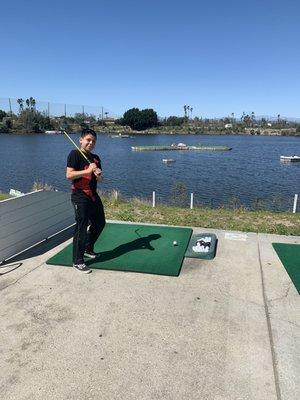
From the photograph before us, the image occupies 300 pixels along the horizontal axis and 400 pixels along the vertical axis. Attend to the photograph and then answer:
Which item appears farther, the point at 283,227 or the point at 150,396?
the point at 283,227

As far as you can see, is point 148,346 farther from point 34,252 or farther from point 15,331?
point 34,252

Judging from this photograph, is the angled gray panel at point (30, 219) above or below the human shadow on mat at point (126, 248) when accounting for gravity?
above

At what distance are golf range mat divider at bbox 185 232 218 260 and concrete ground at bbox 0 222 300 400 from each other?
0.62 feet

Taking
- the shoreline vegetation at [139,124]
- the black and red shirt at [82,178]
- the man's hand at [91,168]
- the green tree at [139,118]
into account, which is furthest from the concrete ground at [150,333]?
the green tree at [139,118]

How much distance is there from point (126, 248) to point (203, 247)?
4.11 feet

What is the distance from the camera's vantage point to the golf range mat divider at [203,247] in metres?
6.04

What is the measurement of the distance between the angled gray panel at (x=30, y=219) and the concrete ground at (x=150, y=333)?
1.24 ft

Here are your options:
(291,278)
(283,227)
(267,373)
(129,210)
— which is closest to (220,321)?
(267,373)

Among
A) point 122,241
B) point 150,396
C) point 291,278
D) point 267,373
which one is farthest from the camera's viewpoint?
point 122,241

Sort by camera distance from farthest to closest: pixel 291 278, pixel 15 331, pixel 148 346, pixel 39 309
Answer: pixel 291 278 < pixel 39 309 < pixel 15 331 < pixel 148 346

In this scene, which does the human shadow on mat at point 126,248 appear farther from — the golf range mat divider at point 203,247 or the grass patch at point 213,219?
the grass patch at point 213,219

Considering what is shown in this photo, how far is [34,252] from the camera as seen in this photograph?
6277 mm

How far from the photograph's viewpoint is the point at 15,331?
3.96 metres

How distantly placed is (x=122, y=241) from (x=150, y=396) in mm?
3790
